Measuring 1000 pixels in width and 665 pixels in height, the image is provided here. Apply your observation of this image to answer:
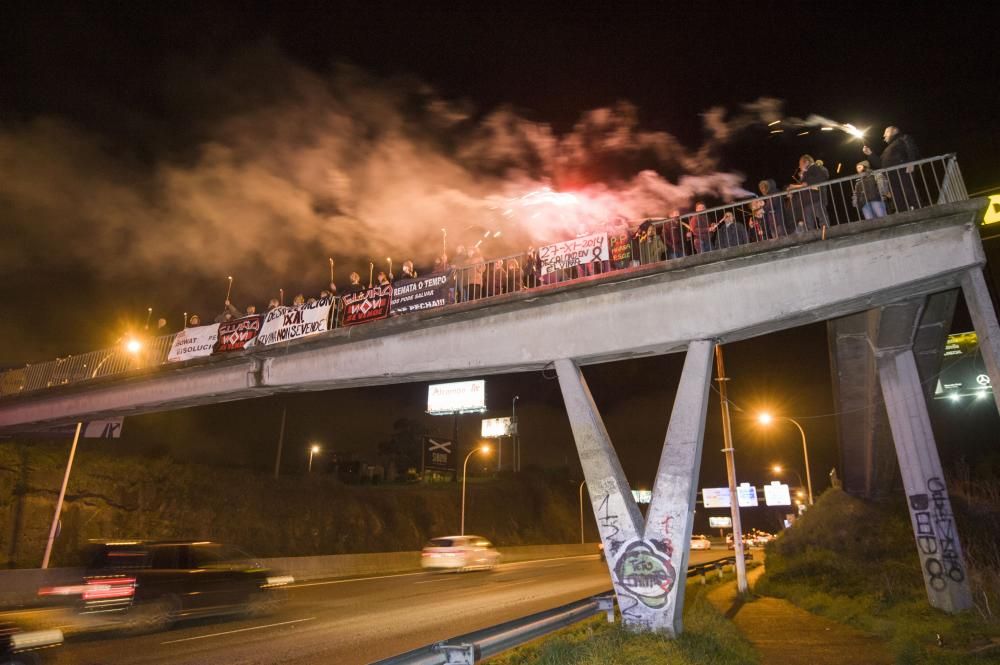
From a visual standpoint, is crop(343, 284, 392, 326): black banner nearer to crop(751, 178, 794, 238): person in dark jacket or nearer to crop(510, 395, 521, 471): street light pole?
crop(751, 178, 794, 238): person in dark jacket

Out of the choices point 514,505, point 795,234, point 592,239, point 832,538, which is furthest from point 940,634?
point 514,505

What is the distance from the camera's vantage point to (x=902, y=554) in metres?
20.5

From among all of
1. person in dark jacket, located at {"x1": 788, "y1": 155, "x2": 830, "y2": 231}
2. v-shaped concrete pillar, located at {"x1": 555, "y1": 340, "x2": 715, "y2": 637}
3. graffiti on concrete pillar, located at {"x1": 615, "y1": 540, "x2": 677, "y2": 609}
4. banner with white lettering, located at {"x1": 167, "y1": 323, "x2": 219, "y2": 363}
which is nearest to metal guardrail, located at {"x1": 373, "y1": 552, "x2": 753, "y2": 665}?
graffiti on concrete pillar, located at {"x1": 615, "y1": 540, "x2": 677, "y2": 609}

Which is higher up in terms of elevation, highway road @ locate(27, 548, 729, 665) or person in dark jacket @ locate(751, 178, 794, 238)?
person in dark jacket @ locate(751, 178, 794, 238)

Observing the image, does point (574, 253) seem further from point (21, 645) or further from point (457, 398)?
point (457, 398)

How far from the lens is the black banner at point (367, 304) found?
1580 cm

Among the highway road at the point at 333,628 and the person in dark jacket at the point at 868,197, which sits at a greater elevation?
the person in dark jacket at the point at 868,197

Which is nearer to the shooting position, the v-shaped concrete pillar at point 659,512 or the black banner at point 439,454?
the v-shaped concrete pillar at point 659,512

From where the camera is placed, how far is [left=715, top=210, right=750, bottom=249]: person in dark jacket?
11.6 m

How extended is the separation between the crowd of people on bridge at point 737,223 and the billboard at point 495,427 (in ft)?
137

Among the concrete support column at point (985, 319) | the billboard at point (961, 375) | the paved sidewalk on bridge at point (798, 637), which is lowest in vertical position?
the paved sidewalk on bridge at point (798, 637)

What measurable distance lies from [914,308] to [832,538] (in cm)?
1584

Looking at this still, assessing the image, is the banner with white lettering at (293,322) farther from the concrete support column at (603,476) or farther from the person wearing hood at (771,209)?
the person wearing hood at (771,209)

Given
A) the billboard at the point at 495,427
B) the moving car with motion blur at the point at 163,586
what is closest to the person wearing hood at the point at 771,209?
the moving car with motion blur at the point at 163,586
